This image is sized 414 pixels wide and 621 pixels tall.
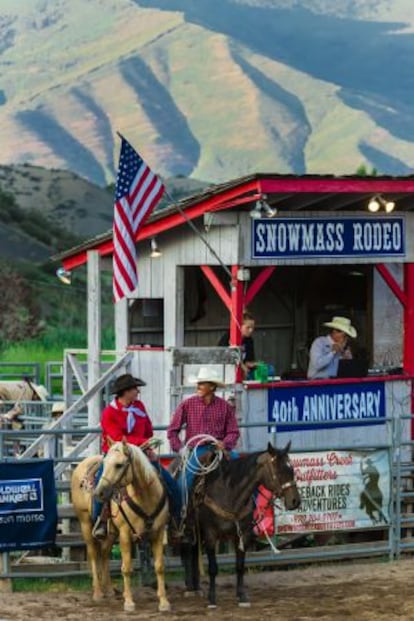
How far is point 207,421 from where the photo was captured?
14570 mm

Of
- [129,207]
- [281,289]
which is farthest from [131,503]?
[281,289]

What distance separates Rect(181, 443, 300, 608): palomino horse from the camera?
13.8 meters

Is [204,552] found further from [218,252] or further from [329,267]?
[329,267]

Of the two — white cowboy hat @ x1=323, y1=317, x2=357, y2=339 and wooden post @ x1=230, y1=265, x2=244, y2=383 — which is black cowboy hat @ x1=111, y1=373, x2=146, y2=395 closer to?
wooden post @ x1=230, y1=265, x2=244, y2=383

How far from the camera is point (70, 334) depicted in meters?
57.4

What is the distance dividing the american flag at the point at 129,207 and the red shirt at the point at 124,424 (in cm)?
296

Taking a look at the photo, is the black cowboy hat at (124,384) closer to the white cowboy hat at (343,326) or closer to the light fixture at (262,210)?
the light fixture at (262,210)

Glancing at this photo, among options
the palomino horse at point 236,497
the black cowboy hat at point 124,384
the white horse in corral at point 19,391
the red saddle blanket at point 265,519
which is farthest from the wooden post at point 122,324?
the palomino horse at point 236,497

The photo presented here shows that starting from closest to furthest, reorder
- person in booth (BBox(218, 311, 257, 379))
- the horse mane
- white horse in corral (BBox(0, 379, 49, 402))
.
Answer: the horse mane → person in booth (BBox(218, 311, 257, 379)) → white horse in corral (BBox(0, 379, 49, 402))

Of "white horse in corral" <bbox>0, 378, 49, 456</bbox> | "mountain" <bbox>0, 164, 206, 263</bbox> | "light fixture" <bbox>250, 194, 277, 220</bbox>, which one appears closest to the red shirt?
"light fixture" <bbox>250, 194, 277, 220</bbox>

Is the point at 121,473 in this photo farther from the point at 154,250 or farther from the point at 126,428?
the point at 154,250

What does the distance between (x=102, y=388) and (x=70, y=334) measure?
38.8m

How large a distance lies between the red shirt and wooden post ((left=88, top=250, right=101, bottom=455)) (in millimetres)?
Result: 4927

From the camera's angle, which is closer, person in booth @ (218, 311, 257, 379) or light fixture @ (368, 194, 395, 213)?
person in booth @ (218, 311, 257, 379)
